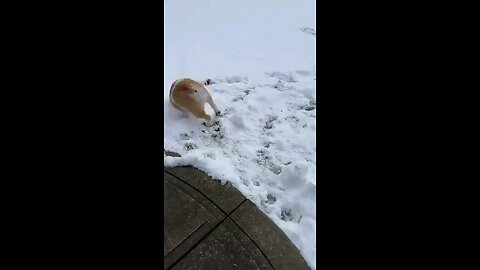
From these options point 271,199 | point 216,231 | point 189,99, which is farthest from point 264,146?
point 216,231

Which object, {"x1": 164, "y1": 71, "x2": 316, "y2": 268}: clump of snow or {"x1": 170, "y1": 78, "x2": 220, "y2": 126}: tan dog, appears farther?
{"x1": 170, "y1": 78, "x2": 220, "y2": 126}: tan dog

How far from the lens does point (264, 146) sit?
2.70 meters

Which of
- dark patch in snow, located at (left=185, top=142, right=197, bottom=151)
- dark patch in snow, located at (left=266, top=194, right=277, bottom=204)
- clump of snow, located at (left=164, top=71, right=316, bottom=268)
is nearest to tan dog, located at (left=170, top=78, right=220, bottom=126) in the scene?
clump of snow, located at (left=164, top=71, right=316, bottom=268)

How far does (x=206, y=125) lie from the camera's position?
2.80m

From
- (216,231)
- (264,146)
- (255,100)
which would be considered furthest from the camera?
(255,100)

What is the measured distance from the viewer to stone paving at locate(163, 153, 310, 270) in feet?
6.26

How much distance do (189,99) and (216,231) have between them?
102cm

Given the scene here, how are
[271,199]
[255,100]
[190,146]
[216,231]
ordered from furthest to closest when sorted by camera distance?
[255,100] → [190,146] → [271,199] → [216,231]

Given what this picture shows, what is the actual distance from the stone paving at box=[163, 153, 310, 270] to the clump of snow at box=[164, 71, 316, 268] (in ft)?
0.26

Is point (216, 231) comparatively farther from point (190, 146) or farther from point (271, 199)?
point (190, 146)

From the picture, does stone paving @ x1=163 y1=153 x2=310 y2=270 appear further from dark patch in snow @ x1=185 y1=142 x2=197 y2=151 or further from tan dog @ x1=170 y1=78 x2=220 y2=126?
tan dog @ x1=170 y1=78 x2=220 y2=126
